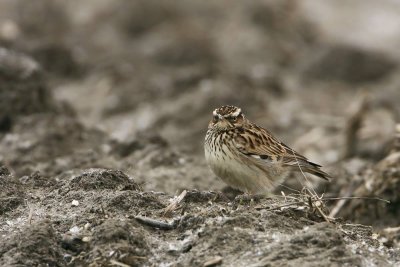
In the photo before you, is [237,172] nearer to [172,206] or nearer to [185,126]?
[172,206]

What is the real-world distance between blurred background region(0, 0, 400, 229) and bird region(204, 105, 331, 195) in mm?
→ 823

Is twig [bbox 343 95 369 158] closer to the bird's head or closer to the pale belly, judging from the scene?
the bird's head

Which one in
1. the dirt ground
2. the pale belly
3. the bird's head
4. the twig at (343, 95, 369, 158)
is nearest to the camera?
the dirt ground

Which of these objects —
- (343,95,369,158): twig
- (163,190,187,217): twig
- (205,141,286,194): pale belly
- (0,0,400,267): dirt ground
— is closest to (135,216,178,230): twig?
(0,0,400,267): dirt ground

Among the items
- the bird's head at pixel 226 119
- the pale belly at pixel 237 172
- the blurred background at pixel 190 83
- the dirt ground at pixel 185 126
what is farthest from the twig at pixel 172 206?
the bird's head at pixel 226 119

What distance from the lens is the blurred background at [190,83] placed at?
11780 mm

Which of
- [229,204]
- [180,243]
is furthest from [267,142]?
[180,243]

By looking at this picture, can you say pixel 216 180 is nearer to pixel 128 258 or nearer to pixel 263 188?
pixel 263 188

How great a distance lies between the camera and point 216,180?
11508 mm

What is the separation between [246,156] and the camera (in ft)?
31.9

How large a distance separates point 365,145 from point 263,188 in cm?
437

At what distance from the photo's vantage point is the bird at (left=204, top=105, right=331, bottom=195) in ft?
31.1

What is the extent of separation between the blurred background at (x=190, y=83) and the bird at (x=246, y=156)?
0.82m

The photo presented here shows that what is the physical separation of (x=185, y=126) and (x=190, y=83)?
1.75 meters
